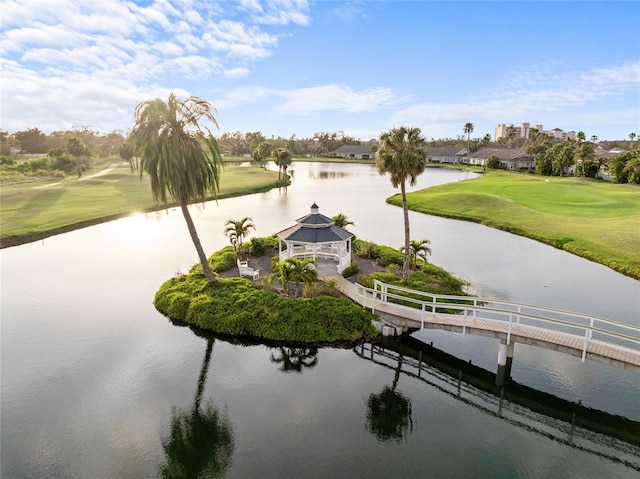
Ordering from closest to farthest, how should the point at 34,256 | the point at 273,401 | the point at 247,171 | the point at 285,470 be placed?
1. the point at 285,470
2. the point at 273,401
3. the point at 34,256
4. the point at 247,171

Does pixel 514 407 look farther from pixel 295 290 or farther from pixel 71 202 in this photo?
pixel 71 202

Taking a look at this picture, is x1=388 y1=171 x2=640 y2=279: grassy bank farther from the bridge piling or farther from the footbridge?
the bridge piling

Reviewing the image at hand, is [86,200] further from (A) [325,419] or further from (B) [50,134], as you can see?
(B) [50,134]

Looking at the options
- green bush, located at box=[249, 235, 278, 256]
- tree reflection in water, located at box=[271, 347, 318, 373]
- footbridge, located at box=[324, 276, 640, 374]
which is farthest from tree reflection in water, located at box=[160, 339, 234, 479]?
green bush, located at box=[249, 235, 278, 256]

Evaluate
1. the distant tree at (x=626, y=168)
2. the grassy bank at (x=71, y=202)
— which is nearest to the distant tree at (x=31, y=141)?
the grassy bank at (x=71, y=202)

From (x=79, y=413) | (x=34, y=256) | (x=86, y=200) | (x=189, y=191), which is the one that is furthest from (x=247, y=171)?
(x=79, y=413)

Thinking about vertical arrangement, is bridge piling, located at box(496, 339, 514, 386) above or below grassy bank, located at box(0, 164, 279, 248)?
below
